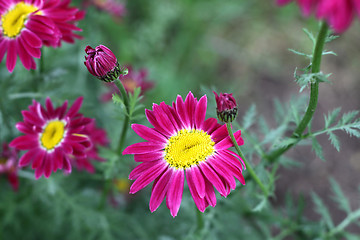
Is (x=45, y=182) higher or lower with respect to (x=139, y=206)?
higher

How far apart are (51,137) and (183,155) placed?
0.70 meters

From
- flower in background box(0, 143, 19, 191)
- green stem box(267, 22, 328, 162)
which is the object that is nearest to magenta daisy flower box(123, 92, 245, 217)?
green stem box(267, 22, 328, 162)

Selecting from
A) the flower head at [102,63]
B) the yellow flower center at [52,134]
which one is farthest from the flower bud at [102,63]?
→ the yellow flower center at [52,134]

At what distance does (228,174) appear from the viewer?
1408 millimetres

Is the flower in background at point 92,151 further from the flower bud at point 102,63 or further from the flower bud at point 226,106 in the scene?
the flower bud at point 226,106

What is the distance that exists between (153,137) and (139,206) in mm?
1319

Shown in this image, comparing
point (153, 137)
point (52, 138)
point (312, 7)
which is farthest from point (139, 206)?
point (312, 7)

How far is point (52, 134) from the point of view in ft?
5.97

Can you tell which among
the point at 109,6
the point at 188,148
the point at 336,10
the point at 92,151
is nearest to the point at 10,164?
the point at 92,151

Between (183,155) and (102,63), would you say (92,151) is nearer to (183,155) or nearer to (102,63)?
(183,155)

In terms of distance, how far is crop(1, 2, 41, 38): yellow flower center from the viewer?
172 centimetres

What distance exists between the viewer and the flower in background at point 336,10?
3.19 feet

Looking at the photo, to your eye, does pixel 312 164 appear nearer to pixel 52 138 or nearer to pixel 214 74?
pixel 214 74

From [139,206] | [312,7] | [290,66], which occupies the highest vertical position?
[290,66]
